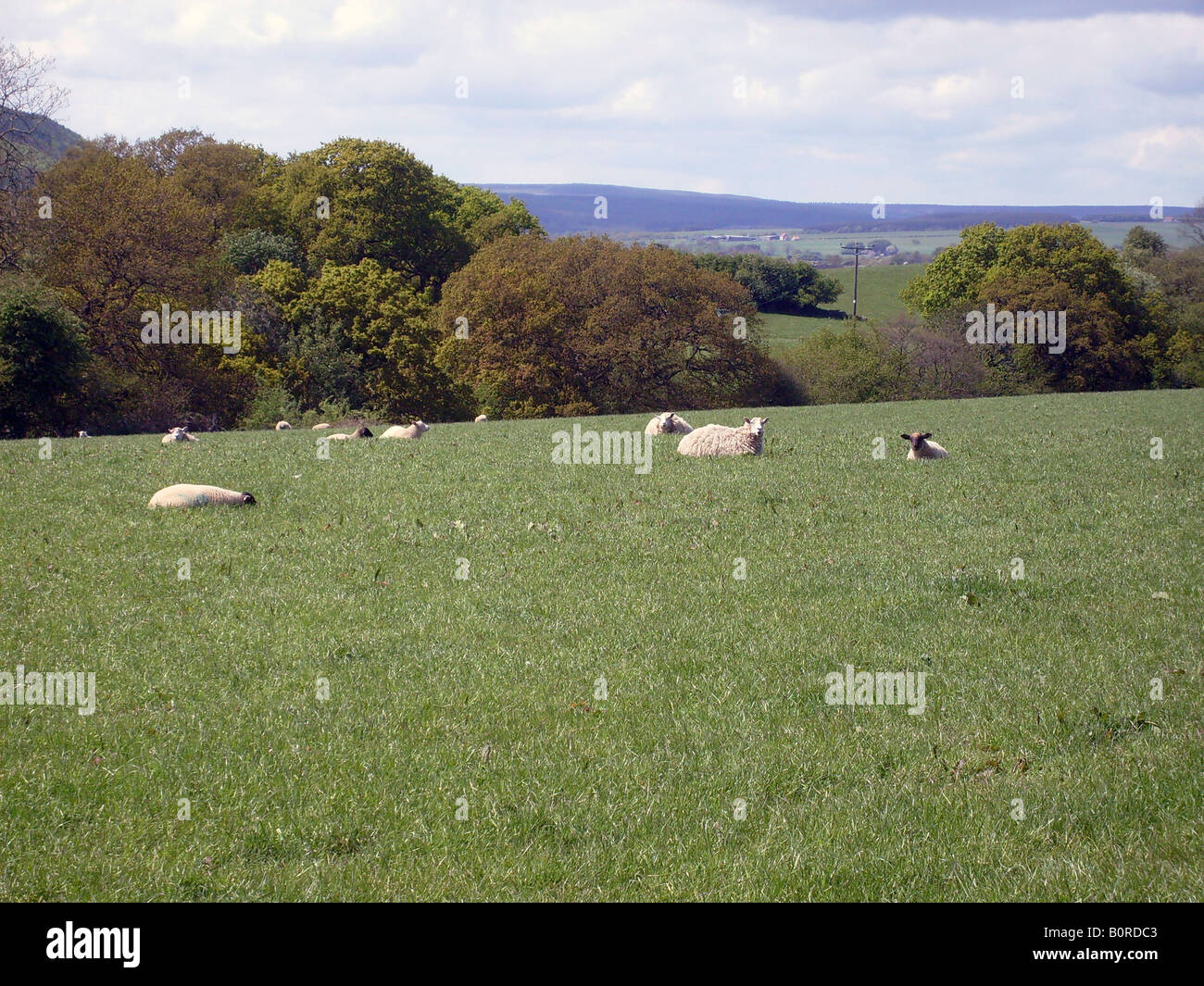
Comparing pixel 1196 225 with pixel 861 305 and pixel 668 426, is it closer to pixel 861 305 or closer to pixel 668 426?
pixel 861 305

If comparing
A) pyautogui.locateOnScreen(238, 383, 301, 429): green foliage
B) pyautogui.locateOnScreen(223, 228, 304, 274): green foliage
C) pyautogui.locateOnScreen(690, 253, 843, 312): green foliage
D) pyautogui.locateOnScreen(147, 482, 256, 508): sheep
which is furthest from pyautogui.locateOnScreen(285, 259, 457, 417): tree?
pyautogui.locateOnScreen(690, 253, 843, 312): green foliage

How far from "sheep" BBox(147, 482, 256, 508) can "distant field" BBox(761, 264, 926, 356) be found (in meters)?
72.8

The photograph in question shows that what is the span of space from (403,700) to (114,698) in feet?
8.44

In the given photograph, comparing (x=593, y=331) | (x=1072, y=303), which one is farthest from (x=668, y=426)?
(x=1072, y=303)

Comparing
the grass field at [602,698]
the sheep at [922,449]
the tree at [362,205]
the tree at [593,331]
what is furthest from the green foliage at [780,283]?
the grass field at [602,698]

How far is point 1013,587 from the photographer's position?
12.3 metres

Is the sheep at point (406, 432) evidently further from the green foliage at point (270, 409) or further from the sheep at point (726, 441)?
the green foliage at point (270, 409)

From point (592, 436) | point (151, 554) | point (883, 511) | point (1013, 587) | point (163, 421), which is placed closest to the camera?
point (1013, 587)

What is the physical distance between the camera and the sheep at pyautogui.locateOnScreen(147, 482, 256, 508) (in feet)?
55.4

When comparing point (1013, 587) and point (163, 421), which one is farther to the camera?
point (163, 421)

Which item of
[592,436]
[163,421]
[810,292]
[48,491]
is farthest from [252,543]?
[810,292]

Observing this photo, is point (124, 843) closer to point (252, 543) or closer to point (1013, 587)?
point (252, 543)

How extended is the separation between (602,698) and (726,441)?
601 inches

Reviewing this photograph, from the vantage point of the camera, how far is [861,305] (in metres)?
129
